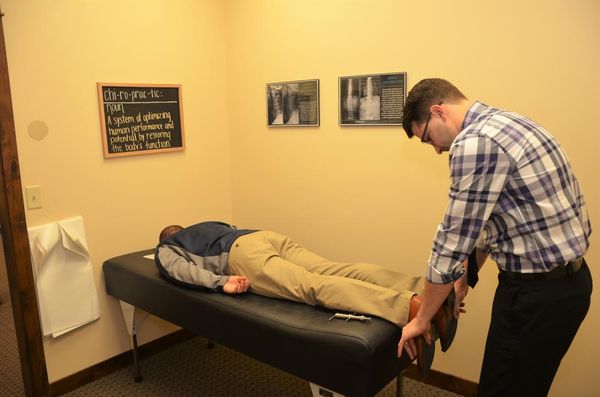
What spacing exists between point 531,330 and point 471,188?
0.48 meters

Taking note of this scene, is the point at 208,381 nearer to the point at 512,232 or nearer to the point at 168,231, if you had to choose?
the point at 168,231

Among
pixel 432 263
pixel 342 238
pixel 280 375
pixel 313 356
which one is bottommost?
pixel 280 375

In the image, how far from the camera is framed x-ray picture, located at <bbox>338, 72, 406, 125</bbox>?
7.52ft

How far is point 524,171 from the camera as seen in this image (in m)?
1.26

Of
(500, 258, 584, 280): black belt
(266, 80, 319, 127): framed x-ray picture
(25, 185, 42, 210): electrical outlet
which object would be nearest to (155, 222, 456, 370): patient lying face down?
(500, 258, 584, 280): black belt

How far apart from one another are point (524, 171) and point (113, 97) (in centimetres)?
208

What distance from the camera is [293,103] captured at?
8.93 feet

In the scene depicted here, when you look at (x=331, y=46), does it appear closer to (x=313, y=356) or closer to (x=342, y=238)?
(x=342, y=238)

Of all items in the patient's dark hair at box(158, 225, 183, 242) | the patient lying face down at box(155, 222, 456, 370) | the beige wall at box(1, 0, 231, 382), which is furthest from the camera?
the patient's dark hair at box(158, 225, 183, 242)

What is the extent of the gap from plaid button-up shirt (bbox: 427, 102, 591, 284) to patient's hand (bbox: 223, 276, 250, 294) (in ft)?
3.08

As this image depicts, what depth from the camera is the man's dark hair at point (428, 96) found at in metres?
1.43

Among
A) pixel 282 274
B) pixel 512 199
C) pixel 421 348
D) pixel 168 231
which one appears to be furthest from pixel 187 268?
pixel 512 199

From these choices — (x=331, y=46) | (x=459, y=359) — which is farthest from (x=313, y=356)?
(x=331, y=46)

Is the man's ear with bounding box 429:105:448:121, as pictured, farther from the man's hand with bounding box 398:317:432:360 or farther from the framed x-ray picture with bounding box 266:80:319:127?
the framed x-ray picture with bounding box 266:80:319:127
